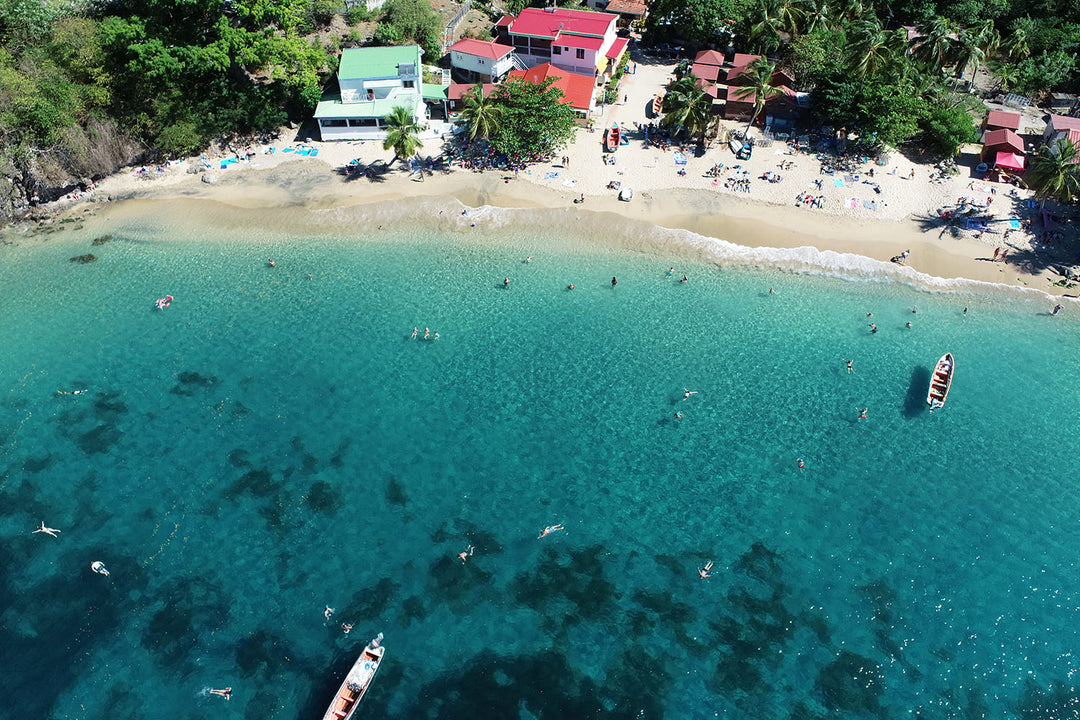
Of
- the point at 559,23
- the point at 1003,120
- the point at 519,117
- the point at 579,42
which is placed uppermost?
the point at 559,23

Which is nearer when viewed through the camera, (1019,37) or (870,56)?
(870,56)

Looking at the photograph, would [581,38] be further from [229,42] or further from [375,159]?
[229,42]

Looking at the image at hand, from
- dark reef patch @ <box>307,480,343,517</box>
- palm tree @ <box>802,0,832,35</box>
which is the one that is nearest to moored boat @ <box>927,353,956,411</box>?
dark reef patch @ <box>307,480,343,517</box>

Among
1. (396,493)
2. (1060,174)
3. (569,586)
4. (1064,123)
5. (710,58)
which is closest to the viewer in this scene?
(569,586)

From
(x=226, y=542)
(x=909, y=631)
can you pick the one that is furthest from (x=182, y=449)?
(x=909, y=631)

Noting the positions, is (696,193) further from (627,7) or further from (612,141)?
(627,7)

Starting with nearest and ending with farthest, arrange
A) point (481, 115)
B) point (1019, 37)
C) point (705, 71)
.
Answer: point (481, 115) → point (1019, 37) → point (705, 71)

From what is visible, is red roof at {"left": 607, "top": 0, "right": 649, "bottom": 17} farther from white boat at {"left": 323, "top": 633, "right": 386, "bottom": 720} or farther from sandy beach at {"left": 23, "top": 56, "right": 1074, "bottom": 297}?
white boat at {"left": 323, "top": 633, "right": 386, "bottom": 720}

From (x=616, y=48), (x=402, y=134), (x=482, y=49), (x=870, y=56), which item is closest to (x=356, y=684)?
(x=402, y=134)
